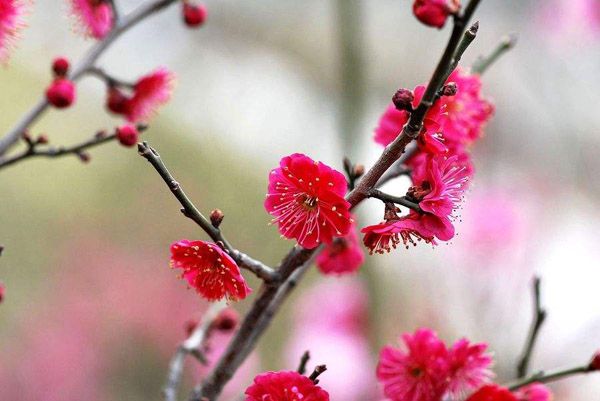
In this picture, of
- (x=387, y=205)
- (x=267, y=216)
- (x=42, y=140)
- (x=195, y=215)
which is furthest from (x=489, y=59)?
(x=267, y=216)

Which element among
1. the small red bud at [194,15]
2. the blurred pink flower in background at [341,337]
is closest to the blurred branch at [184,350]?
the small red bud at [194,15]

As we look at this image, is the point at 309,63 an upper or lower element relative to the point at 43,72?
upper

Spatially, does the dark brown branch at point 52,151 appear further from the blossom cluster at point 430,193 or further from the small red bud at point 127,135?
the blossom cluster at point 430,193

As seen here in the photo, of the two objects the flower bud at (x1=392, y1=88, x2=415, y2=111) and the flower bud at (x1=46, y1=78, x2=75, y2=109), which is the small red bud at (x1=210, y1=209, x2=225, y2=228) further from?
the flower bud at (x1=46, y1=78, x2=75, y2=109)

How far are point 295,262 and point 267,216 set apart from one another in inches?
111

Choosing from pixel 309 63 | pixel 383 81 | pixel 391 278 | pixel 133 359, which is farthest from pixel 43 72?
pixel 391 278

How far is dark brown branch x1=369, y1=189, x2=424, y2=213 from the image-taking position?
27.1 inches

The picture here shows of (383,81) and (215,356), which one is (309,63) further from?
(215,356)

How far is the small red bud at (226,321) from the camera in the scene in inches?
43.8

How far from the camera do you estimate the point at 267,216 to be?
3586 mm

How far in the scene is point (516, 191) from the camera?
2596 millimetres

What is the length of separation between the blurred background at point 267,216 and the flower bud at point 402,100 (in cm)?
75

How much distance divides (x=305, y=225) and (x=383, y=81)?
3.54 m

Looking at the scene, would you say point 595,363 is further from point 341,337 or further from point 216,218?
point 341,337
